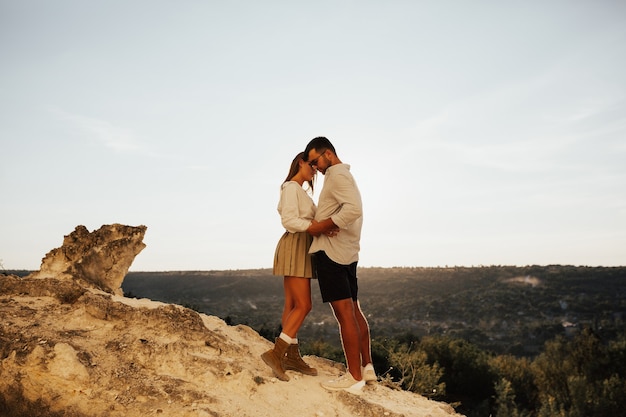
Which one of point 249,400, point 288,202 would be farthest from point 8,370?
point 288,202

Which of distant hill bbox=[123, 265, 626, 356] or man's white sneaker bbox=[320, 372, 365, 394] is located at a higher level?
man's white sneaker bbox=[320, 372, 365, 394]

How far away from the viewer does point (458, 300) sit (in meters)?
44.4

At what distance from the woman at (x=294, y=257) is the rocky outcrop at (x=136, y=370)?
271mm

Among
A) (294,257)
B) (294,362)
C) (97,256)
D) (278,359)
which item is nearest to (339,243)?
(294,257)

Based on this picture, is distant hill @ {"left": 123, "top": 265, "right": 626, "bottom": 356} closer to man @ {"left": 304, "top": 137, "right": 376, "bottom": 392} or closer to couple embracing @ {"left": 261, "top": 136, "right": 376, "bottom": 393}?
couple embracing @ {"left": 261, "top": 136, "right": 376, "bottom": 393}

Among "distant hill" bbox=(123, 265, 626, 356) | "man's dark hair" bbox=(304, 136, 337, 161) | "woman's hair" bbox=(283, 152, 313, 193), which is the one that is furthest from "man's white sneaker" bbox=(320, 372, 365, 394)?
"distant hill" bbox=(123, 265, 626, 356)

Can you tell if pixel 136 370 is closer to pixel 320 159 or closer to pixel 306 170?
pixel 306 170

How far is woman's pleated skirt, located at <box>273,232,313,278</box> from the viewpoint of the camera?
4.48 meters

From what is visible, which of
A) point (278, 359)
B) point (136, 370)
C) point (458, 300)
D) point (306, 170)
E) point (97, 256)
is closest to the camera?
point (136, 370)

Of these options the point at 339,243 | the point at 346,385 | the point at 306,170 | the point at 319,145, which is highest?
the point at 319,145

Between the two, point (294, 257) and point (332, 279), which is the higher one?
point (294, 257)

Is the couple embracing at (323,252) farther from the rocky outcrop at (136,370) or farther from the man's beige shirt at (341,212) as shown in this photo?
the rocky outcrop at (136,370)

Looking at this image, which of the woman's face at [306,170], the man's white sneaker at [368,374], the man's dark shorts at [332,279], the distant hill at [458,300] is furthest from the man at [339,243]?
the distant hill at [458,300]

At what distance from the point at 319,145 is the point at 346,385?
2.12 m
